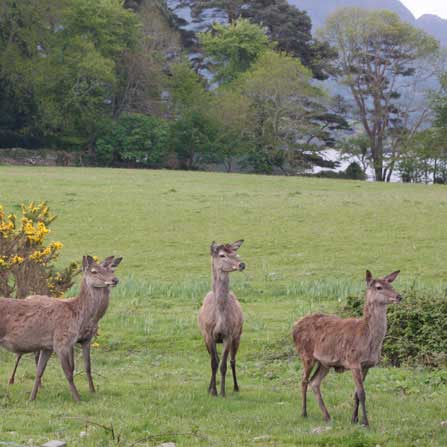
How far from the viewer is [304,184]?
50.4 metres

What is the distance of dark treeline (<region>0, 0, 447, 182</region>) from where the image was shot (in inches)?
2579

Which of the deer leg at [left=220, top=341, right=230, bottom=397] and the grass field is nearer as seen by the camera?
the grass field

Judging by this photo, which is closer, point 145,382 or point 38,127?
point 145,382

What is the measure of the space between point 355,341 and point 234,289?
11.2 meters

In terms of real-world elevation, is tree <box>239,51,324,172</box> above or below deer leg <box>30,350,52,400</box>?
above

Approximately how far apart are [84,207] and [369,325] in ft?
86.9

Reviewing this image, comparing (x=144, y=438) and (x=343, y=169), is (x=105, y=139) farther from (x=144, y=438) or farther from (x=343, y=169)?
(x=144, y=438)

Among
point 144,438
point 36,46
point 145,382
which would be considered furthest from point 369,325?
point 36,46

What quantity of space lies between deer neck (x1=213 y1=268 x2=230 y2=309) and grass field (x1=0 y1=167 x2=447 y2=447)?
4.23 feet

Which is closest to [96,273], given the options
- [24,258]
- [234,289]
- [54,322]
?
[54,322]

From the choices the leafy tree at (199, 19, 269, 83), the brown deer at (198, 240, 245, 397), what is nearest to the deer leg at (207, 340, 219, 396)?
the brown deer at (198, 240, 245, 397)

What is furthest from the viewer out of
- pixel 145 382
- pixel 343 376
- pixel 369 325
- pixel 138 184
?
pixel 138 184

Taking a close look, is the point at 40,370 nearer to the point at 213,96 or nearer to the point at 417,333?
the point at 417,333

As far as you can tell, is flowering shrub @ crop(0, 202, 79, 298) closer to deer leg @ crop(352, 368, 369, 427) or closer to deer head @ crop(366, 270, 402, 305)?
deer head @ crop(366, 270, 402, 305)
